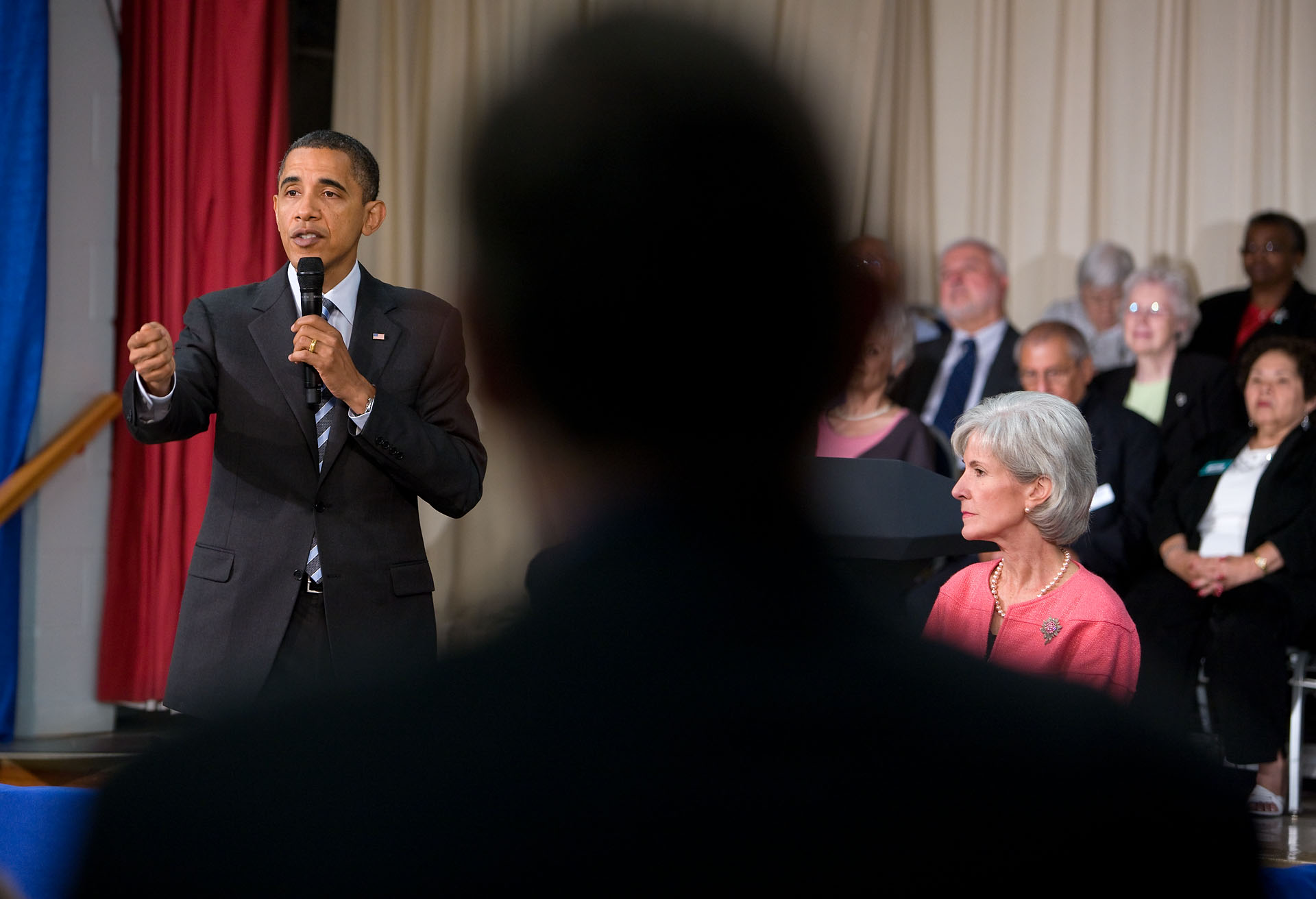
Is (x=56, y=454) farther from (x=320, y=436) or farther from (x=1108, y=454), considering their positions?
(x=1108, y=454)

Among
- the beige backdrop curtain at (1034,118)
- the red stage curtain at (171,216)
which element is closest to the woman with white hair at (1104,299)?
the beige backdrop curtain at (1034,118)

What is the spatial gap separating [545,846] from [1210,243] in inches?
213

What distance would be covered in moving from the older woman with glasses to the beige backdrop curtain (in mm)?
441

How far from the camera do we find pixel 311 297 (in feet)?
6.21

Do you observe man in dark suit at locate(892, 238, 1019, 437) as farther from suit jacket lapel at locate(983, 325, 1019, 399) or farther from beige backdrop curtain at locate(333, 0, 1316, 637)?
beige backdrop curtain at locate(333, 0, 1316, 637)

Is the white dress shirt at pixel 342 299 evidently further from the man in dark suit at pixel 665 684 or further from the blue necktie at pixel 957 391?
the blue necktie at pixel 957 391

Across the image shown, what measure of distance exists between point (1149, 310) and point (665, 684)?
4.36m

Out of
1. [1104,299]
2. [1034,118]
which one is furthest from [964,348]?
[1034,118]

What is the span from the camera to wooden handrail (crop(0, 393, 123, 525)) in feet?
12.8

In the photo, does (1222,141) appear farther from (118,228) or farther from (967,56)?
(118,228)

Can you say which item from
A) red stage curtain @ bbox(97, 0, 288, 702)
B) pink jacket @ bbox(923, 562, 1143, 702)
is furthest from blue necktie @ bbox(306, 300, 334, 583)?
red stage curtain @ bbox(97, 0, 288, 702)

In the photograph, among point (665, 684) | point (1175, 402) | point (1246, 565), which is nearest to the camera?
point (665, 684)

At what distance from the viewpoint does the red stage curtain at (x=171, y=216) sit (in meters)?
4.37

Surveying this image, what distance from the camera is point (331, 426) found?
1.93 m
